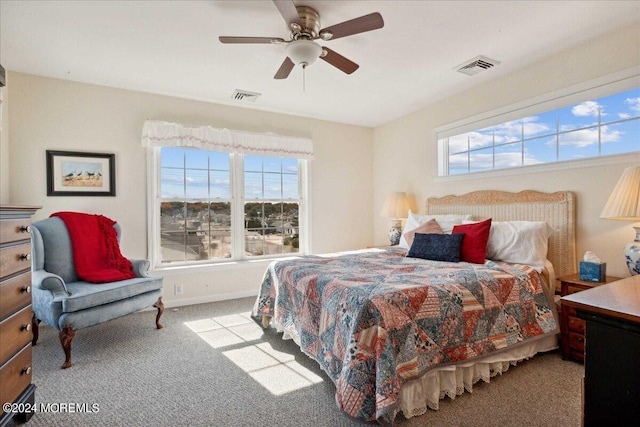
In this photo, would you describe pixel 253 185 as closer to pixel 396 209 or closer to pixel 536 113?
pixel 396 209

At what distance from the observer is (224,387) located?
2086 millimetres

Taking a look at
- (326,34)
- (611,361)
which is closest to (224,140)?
(326,34)

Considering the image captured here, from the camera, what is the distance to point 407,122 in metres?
4.61

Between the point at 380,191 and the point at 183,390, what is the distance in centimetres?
393

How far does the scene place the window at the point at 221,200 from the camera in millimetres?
3865

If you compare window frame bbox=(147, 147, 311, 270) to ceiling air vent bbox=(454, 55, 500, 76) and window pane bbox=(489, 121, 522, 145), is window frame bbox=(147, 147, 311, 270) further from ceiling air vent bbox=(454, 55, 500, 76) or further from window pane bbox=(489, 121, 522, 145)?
window pane bbox=(489, 121, 522, 145)

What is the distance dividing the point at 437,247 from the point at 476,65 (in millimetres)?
1776

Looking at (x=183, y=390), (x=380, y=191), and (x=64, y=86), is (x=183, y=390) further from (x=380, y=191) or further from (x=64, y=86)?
(x=380, y=191)

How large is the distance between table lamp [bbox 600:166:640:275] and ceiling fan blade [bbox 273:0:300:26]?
2.45 metres

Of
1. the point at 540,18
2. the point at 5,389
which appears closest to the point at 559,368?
the point at 540,18

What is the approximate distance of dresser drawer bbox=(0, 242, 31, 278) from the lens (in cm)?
156

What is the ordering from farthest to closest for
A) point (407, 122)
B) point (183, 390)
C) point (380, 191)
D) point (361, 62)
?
1. point (380, 191)
2. point (407, 122)
3. point (361, 62)
4. point (183, 390)

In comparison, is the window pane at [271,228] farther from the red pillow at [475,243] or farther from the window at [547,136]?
the red pillow at [475,243]

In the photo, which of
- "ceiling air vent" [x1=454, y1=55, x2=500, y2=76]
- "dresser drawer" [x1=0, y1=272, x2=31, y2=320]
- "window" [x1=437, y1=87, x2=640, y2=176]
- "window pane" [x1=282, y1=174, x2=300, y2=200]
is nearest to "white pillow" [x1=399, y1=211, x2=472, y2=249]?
"window" [x1=437, y1=87, x2=640, y2=176]
